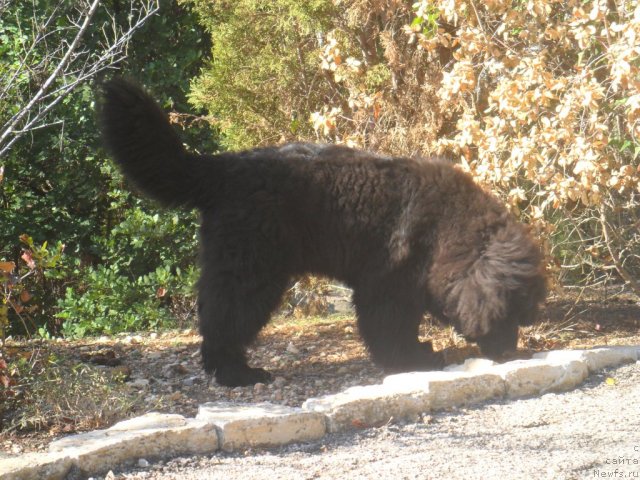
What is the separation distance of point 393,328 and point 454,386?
958mm

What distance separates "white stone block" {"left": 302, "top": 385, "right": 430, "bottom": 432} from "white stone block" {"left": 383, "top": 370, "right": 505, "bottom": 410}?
0.06m

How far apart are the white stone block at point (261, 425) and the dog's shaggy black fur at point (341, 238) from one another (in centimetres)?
125

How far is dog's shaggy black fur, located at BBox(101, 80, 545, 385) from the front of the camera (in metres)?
5.28

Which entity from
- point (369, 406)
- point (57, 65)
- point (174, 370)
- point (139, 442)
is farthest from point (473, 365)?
point (57, 65)

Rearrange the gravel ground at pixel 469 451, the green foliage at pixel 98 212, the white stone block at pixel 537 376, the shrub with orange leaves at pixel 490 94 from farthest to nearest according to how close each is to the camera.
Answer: the green foliage at pixel 98 212 < the shrub with orange leaves at pixel 490 94 < the white stone block at pixel 537 376 < the gravel ground at pixel 469 451

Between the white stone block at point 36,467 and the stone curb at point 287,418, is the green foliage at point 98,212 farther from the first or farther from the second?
the white stone block at point 36,467

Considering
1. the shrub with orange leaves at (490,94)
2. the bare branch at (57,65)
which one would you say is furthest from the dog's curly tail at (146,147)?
the shrub with orange leaves at (490,94)

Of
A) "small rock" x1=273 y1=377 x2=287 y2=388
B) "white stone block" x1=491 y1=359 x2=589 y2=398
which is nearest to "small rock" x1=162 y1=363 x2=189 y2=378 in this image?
"small rock" x1=273 y1=377 x2=287 y2=388

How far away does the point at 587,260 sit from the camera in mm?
7156

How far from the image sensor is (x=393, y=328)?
550 centimetres

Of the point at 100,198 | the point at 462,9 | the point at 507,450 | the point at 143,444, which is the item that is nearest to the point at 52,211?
the point at 100,198

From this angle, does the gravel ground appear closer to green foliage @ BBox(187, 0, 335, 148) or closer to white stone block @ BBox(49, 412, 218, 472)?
white stone block @ BBox(49, 412, 218, 472)

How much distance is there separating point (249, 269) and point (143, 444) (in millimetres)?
1726

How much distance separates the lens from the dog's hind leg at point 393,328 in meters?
5.50
